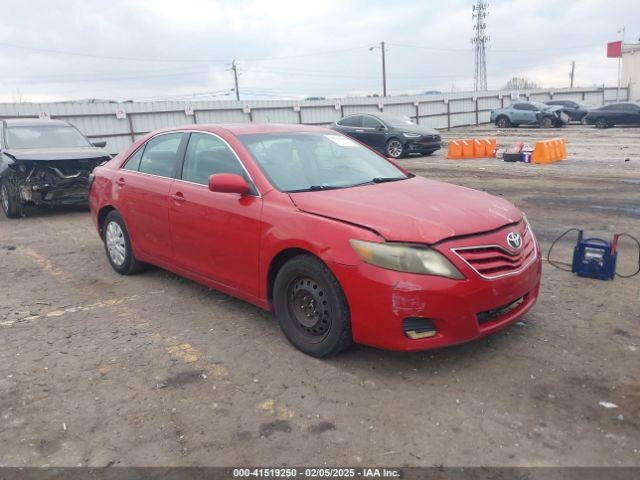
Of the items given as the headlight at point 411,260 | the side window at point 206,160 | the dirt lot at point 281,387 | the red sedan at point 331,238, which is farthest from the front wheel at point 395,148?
the headlight at point 411,260

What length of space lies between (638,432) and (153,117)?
70.9 ft

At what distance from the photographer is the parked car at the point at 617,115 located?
27141mm

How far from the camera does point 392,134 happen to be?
1711 cm

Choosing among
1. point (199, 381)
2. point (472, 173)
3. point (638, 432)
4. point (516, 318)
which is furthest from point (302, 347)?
point (472, 173)

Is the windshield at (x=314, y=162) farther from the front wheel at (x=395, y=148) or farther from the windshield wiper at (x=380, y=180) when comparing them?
the front wheel at (x=395, y=148)

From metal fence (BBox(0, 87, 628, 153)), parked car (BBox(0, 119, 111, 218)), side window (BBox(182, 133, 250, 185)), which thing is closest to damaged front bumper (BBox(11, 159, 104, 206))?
parked car (BBox(0, 119, 111, 218))

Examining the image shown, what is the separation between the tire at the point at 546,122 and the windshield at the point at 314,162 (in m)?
27.7

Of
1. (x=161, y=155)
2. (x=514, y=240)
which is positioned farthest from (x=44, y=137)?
(x=514, y=240)

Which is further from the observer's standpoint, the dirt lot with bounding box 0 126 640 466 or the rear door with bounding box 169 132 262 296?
the rear door with bounding box 169 132 262 296

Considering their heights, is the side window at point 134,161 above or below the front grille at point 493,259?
above

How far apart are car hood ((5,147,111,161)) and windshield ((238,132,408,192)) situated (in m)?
6.00

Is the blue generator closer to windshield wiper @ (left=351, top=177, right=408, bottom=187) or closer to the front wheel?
windshield wiper @ (left=351, top=177, right=408, bottom=187)

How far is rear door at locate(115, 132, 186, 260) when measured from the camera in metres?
4.81

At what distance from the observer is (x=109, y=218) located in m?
5.69
